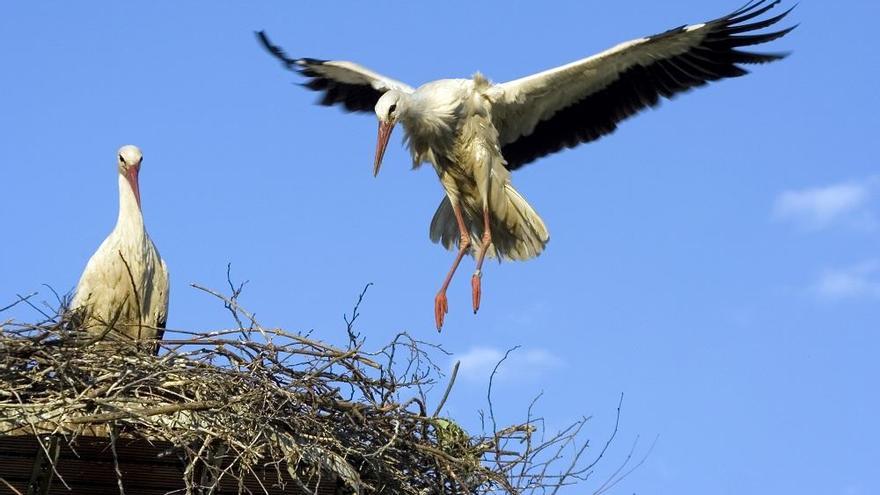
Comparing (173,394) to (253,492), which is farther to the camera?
(253,492)

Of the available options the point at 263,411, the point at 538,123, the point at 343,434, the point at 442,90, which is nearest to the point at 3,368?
the point at 263,411

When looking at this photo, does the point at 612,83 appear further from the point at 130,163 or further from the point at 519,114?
the point at 130,163

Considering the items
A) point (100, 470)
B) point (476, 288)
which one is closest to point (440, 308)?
point (476, 288)

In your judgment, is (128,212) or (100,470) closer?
(100,470)

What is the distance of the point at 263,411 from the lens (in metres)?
4.50

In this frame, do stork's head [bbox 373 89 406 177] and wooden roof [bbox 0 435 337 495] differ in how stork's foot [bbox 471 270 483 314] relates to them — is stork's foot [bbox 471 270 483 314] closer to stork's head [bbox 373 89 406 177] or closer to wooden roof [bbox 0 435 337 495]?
stork's head [bbox 373 89 406 177]

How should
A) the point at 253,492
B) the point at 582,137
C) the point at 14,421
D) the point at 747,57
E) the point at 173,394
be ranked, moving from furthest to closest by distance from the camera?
the point at 582,137 → the point at 747,57 → the point at 253,492 → the point at 173,394 → the point at 14,421

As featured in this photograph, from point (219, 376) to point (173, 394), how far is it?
155 mm

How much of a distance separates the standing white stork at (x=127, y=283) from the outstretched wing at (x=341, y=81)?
2.41 metres

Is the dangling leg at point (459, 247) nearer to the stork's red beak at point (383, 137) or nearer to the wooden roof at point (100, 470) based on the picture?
the stork's red beak at point (383, 137)

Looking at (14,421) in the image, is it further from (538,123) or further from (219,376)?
(538,123)

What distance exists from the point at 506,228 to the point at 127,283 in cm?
260

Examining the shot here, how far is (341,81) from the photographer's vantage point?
816 cm

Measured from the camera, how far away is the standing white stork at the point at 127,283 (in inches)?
221
